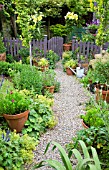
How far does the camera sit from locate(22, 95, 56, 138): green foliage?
3.76 m

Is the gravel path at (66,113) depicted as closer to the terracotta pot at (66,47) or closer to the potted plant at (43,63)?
the potted plant at (43,63)

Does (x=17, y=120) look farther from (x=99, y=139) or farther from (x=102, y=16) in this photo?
(x=102, y=16)

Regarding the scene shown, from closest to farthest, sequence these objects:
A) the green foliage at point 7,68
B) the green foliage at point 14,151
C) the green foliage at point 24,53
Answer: the green foliage at point 14,151
the green foliage at point 7,68
the green foliage at point 24,53

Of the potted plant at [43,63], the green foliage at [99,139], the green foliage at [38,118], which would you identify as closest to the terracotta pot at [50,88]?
the green foliage at [38,118]

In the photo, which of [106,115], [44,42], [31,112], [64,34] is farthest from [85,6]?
[106,115]

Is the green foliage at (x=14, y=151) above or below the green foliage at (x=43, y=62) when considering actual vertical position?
below

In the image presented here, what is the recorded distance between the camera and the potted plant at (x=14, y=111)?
353 cm

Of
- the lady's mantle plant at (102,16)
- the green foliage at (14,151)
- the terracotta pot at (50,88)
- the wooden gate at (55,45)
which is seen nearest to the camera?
the green foliage at (14,151)

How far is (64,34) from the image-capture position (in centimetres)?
1048

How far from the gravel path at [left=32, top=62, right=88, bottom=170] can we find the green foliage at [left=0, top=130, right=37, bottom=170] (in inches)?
9.5

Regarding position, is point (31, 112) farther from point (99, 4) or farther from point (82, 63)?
point (82, 63)

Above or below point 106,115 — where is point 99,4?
above

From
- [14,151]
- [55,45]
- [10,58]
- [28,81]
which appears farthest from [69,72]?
[14,151]

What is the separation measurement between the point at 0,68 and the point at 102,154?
4.25m
